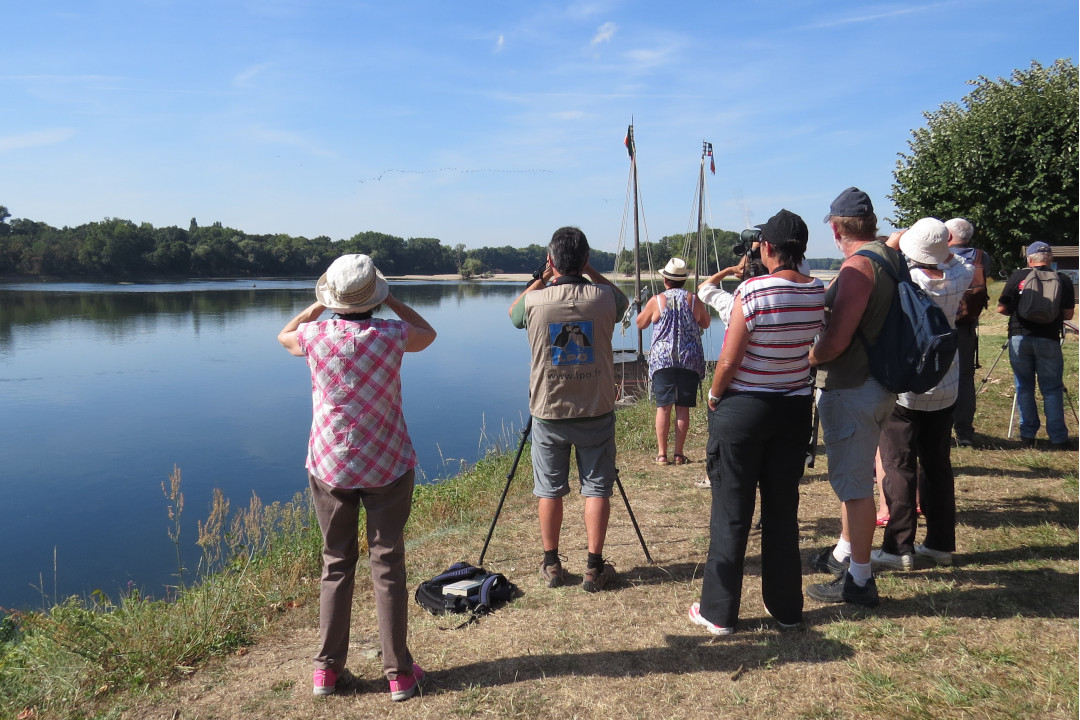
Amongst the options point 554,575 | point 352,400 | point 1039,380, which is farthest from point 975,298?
point 352,400

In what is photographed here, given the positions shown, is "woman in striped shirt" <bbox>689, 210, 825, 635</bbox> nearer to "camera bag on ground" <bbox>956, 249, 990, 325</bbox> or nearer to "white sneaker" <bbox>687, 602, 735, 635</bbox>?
"white sneaker" <bbox>687, 602, 735, 635</bbox>

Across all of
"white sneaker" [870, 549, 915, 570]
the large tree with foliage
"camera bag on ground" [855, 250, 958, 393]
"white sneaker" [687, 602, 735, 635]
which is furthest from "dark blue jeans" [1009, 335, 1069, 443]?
the large tree with foliage

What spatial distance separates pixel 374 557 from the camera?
2635 millimetres

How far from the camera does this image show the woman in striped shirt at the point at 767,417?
2.78 metres

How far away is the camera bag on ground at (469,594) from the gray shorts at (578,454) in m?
0.53

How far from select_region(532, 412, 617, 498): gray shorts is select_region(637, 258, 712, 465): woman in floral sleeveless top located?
2.02 metres

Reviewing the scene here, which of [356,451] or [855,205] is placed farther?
[855,205]

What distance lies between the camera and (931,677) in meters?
2.58

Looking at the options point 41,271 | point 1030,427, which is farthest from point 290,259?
point 1030,427

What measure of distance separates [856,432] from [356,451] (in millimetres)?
2078

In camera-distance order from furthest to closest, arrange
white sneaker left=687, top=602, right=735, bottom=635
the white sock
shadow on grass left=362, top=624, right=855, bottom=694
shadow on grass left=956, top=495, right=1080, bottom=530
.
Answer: shadow on grass left=956, top=495, right=1080, bottom=530
the white sock
white sneaker left=687, top=602, right=735, bottom=635
shadow on grass left=362, top=624, right=855, bottom=694

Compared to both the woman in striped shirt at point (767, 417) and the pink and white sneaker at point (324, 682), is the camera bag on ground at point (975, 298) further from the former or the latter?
the pink and white sneaker at point (324, 682)

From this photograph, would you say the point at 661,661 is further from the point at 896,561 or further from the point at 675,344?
the point at 675,344

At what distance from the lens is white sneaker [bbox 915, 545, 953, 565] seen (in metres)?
3.55
